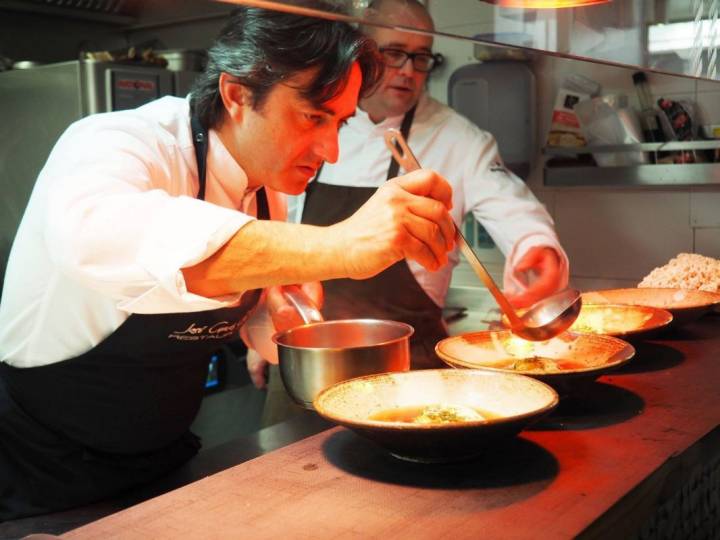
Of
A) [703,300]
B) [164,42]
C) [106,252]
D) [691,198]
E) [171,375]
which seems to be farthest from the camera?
[164,42]

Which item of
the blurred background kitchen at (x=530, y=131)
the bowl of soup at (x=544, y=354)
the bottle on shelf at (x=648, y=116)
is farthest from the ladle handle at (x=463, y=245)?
the bottle on shelf at (x=648, y=116)

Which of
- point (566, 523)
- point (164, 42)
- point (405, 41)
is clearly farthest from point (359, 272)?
point (164, 42)

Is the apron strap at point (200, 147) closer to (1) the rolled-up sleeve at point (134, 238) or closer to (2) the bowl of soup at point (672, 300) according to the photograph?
(1) the rolled-up sleeve at point (134, 238)

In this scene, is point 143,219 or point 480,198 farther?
point 480,198

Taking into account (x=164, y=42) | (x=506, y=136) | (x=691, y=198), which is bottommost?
(x=691, y=198)

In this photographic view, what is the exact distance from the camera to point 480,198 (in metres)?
2.84

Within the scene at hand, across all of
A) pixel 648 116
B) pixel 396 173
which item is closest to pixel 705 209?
pixel 648 116

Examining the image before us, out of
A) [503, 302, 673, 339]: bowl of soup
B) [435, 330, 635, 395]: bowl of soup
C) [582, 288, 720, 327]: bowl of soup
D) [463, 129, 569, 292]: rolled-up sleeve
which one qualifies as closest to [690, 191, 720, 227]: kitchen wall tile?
[463, 129, 569, 292]: rolled-up sleeve

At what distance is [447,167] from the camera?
2.93 m

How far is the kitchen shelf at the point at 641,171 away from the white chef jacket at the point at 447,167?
0.41 metres

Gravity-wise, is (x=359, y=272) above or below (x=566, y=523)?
above

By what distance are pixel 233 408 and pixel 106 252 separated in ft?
7.44

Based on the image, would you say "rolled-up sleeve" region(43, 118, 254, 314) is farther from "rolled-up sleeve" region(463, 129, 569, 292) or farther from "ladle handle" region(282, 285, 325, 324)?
"rolled-up sleeve" region(463, 129, 569, 292)

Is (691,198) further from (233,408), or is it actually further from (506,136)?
(233,408)
